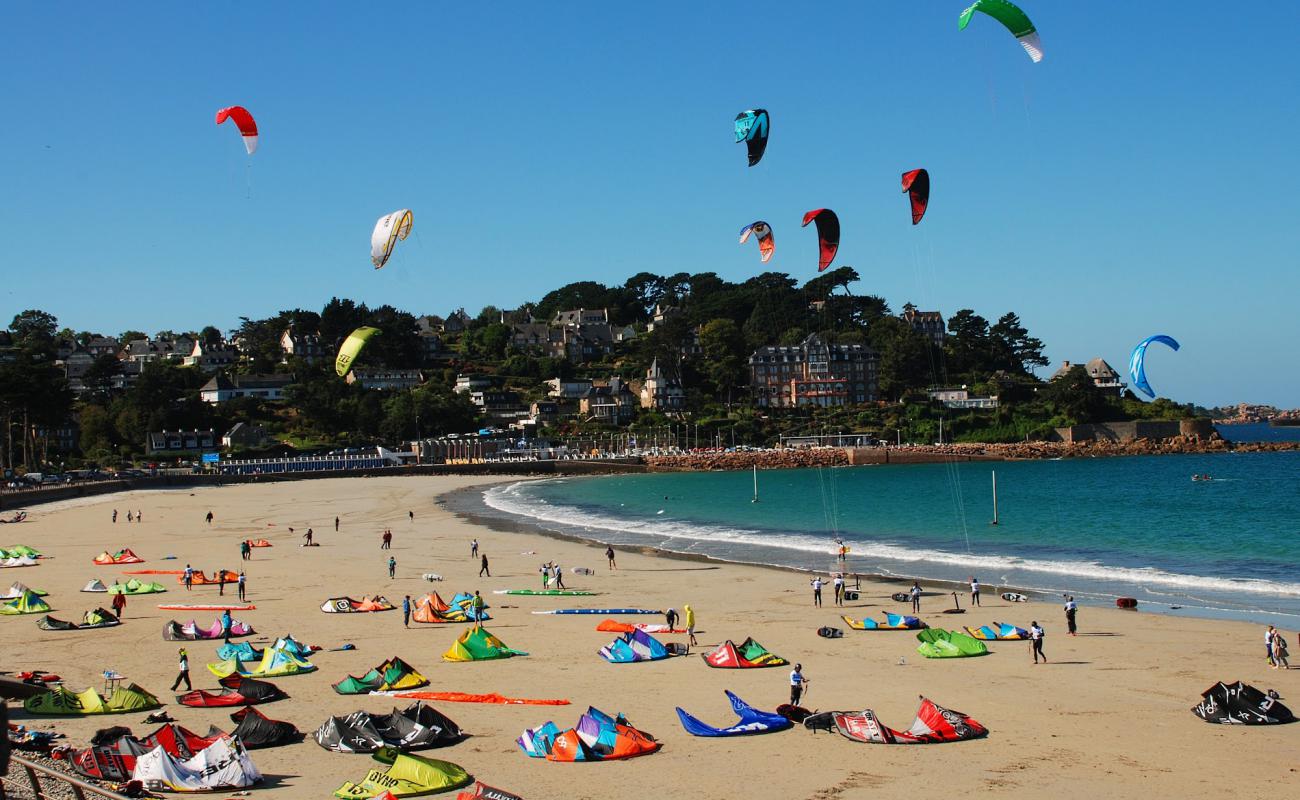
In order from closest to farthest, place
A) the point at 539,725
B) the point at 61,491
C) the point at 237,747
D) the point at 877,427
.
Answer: the point at 237,747 < the point at 539,725 < the point at 61,491 < the point at 877,427

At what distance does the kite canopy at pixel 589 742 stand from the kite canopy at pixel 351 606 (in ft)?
34.5

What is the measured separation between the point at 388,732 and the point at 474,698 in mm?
2292

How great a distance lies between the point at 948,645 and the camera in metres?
17.0

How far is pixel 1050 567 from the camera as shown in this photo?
26766 millimetres

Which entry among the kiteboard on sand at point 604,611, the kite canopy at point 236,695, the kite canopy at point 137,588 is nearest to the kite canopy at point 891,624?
the kiteboard on sand at point 604,611

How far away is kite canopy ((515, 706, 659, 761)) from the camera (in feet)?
38.2

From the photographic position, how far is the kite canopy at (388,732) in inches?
465

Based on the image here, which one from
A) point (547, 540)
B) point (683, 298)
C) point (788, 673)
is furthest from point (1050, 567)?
point (683, 298)

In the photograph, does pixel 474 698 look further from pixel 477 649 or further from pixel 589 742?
pixel 589 742

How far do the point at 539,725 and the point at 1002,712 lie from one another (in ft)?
19.3

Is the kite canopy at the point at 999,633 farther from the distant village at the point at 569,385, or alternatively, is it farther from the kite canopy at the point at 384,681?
the distant village at the point at 569,385

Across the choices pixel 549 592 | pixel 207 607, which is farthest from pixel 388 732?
pixel 549 592

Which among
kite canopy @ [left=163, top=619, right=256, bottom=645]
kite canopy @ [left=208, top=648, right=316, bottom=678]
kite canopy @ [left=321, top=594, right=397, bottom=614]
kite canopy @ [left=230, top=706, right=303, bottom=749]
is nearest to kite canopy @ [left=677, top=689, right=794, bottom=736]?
kite canopy @ [left=230, top=706, right=303, bottom=749]

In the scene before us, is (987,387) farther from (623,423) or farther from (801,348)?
(623,423)
